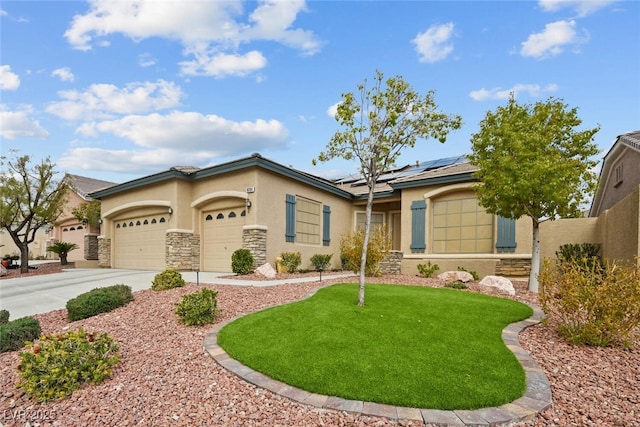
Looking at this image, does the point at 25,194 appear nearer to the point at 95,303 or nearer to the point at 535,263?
the point at 95,303

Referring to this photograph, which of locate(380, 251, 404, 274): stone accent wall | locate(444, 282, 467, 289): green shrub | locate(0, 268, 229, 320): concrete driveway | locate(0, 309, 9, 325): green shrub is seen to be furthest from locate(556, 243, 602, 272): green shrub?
locate(0, 309, 9, 325): green shrub

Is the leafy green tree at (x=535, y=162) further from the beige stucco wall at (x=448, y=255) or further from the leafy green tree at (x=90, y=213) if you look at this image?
the leafy green tree at (x=90, y=213)

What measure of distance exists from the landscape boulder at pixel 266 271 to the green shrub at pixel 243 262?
0.33 meters

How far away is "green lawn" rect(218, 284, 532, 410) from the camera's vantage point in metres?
3.25

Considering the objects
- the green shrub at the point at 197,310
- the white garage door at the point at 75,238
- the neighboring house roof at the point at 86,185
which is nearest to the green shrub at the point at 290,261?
the green shrub at the point at 197,310

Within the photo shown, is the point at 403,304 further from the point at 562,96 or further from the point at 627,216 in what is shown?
the point at 562,96

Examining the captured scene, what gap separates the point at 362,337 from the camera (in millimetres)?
4512

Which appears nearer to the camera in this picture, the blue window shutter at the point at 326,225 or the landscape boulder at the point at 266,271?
the landscape boulder at the point at 266,271

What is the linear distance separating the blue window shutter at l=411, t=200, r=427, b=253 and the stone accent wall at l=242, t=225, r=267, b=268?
589 centimetres

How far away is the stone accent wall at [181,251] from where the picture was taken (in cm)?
1273

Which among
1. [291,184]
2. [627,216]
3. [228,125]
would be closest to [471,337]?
Result: [627,216]

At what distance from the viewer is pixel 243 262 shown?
10930mm

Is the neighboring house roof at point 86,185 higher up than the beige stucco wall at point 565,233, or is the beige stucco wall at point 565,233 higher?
the neighboring house roof at point 86,185

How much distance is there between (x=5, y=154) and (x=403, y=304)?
650 inches
